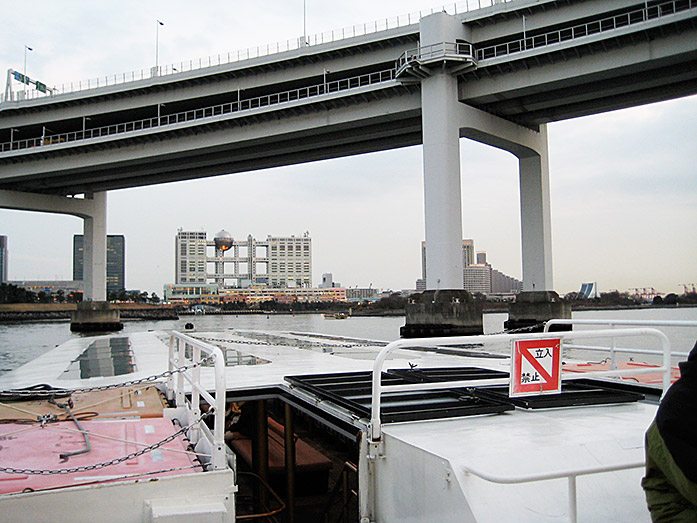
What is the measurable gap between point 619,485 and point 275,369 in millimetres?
7005

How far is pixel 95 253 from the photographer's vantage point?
203ft

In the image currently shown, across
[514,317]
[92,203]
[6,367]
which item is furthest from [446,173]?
[92,203]

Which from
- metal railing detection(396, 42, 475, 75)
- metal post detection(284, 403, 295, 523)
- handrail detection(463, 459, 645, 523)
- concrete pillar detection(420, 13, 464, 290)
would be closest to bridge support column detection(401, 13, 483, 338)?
concrete pillar detection(420, 13, 464, 290)

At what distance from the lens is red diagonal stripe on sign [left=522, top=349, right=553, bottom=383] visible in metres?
5.04

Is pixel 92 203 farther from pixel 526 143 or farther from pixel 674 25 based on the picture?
pixel 674 25

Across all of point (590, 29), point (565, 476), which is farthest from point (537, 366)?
point (590, 29)

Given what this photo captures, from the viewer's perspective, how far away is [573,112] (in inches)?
1581

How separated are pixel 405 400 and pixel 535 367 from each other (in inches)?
61.1

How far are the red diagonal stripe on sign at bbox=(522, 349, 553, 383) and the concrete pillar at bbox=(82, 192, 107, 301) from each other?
208 ft

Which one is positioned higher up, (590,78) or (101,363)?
(590,78)

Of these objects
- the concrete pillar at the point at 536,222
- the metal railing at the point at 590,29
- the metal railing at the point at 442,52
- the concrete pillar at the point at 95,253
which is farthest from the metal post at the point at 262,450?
the concrete pillar at the point at 95,253

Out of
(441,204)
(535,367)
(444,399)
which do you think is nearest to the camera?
(535,367)

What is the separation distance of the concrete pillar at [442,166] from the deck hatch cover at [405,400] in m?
27.8

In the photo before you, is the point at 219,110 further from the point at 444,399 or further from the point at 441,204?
the point at 444,399
